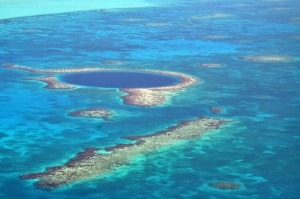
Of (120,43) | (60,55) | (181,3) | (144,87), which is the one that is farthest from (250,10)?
(144,87)

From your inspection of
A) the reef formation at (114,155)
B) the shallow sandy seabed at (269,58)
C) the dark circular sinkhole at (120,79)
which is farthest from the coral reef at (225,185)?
the shallow sandy seabed at (269,58)

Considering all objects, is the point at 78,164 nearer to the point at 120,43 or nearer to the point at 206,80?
the point at 206,80

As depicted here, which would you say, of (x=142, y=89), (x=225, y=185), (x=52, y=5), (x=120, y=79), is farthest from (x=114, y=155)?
(x=52, y=5)

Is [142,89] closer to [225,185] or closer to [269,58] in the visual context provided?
[269,58]

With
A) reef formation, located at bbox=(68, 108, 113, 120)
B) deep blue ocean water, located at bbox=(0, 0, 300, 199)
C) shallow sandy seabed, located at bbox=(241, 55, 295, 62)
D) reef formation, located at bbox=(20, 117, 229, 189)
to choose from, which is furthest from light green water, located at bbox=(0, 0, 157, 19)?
reef formation, located at bbox=(20, 117, 229, 189)

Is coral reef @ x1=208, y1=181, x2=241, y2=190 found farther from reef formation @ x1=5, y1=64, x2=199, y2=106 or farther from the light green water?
the light green water

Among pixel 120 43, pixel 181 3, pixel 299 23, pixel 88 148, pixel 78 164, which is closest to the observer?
pixel 78 164

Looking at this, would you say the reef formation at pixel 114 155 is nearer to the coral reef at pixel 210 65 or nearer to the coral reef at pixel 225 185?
the coral reef at pixel 225 185
